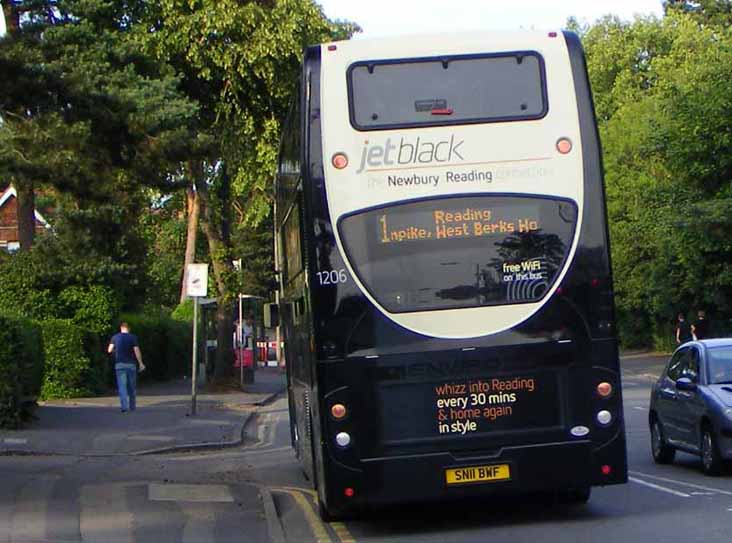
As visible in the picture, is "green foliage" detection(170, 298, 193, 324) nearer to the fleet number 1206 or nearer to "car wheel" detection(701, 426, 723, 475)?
"car wheel" detection(701, 426, 723, 475)

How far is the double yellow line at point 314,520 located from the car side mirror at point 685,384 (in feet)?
15.1

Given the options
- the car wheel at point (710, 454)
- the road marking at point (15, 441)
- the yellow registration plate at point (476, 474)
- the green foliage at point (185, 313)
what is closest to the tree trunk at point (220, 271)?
the green foliage at point (185, 313)

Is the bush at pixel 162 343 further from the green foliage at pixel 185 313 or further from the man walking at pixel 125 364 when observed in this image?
the man walking at pixel 125 364

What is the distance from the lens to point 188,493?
1524 cm

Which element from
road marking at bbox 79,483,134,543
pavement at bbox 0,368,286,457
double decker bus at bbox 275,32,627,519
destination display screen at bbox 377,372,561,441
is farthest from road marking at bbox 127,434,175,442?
destination display screen at bbox 377,372,561,441

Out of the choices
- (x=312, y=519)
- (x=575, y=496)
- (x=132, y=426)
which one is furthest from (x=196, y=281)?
(x=575, y=496)

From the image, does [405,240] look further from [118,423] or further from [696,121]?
[696,121]

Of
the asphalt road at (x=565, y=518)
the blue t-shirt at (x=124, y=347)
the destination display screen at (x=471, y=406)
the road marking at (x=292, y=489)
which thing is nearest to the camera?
the asphalt road at (x=565, y=518)

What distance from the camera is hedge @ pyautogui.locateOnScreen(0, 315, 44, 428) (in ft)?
70.5

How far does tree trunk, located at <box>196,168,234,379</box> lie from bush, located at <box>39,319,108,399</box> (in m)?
5.84

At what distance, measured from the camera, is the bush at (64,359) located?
31469 millimetres

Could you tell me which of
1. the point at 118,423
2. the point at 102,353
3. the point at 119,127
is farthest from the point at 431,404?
the point at 102,353

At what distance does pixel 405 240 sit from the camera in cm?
1136

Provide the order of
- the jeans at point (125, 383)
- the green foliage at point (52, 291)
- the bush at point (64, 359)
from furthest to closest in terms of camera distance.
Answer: the green foliage at point (52, 291)
the bush at point (64, 359)
the jeans at point (125, 383)
